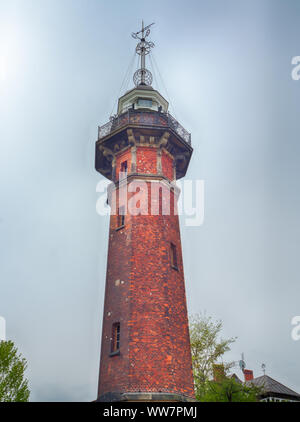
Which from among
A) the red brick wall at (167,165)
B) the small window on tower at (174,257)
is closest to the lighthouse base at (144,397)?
the small window on tower at (174,257)

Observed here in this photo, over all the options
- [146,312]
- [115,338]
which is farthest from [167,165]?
[115,338]

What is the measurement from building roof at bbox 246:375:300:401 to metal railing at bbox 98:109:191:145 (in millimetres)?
19335

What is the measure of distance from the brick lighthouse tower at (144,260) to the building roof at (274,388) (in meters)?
16.7

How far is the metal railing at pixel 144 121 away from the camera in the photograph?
70.2 feet

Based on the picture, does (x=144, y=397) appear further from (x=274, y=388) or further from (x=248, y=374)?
(x=248, y=374)

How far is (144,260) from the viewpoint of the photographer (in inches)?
704

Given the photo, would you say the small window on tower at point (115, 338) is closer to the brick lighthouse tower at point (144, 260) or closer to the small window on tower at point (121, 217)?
the brick lighthouse tower at point (144, 260)

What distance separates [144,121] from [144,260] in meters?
7.56

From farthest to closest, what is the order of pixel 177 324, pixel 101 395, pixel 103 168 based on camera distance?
pixel 103 168
pixel 177 324
pixel 101 395

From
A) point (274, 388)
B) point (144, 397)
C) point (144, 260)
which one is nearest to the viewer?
point (144, 397)
